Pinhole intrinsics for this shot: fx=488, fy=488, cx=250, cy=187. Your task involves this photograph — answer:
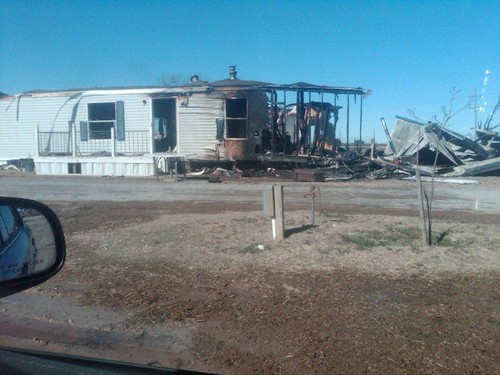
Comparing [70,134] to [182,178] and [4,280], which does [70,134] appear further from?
[4,280]

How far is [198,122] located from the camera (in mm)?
20922

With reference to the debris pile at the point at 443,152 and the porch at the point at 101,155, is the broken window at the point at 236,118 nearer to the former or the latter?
the porch at the point at 101,155

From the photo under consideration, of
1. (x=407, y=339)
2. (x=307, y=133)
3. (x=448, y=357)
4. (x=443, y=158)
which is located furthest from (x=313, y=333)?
(x=443, y=158)

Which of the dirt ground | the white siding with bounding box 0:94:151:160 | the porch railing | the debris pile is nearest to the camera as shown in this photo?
the dirt ground

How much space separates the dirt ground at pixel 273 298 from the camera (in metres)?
4.21

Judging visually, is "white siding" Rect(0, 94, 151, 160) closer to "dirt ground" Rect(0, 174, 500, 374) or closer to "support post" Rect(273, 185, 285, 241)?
"dirt ground" Rect(0, 174, 500, 374)

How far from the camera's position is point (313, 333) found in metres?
4.54

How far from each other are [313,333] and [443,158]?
65.3 feet

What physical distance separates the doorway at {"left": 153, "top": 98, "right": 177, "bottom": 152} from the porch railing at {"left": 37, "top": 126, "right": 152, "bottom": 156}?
793mm

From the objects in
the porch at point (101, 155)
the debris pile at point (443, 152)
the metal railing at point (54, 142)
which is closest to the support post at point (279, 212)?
the porch at point (101, 155)

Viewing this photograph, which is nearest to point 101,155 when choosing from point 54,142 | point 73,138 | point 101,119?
point 73,138

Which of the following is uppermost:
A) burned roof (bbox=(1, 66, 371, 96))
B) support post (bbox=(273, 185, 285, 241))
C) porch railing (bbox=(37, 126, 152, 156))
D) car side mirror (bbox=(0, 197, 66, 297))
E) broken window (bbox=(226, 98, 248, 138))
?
burned roof (bbox=(1, 66, 371, 96))

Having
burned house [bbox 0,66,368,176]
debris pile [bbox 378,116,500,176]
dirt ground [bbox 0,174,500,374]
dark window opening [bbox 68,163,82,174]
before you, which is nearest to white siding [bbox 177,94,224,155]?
burned house [bbox 0,66,368,176]

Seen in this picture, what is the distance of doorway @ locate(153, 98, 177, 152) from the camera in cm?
2244
